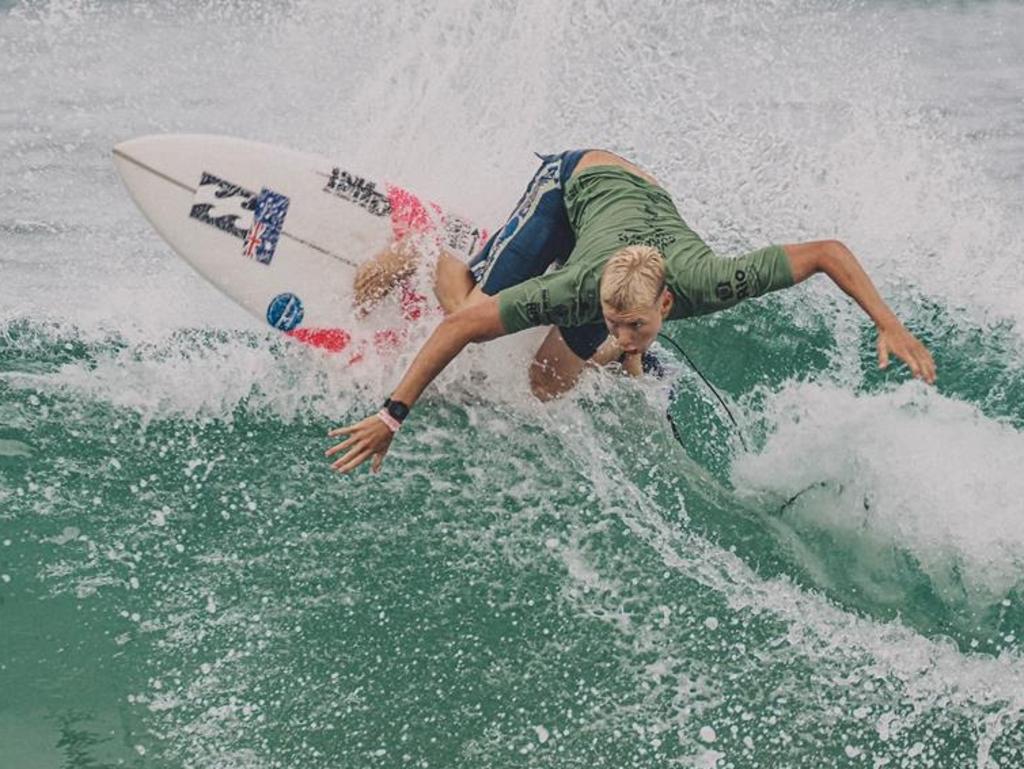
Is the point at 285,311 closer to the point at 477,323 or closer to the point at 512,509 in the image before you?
the point at 512,509

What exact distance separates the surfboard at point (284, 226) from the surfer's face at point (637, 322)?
6.05 ft

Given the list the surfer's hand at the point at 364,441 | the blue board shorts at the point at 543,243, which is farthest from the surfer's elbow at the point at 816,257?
the surfer's hand at the point at 364,441

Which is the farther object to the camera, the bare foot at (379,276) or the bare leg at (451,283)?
the bare foot at (379,276)

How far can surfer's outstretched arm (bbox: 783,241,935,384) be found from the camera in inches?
176

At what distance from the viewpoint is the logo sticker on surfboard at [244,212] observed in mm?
6551

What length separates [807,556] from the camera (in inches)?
224

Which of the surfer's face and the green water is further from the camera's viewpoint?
the green water

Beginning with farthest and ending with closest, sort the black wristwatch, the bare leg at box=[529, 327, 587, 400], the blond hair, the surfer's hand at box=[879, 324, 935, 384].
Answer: the bare leg at box=[529, 327, 587, 400]
the black wristwatch
the blond hair
the surfer's hand at box=[879, 324, 935, 384]

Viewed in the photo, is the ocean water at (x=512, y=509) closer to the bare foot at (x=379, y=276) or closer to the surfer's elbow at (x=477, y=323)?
the bare foot at (x=379, y=276)

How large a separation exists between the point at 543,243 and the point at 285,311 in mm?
1419

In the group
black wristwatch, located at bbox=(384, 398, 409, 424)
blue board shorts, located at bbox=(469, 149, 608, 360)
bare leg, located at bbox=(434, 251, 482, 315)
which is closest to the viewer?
black wristwatch, located at bbox=(384, 398, 409, 424)

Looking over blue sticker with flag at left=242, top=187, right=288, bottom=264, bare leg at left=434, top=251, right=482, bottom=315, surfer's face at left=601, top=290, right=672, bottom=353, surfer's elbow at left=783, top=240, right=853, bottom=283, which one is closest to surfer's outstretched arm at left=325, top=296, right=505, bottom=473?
surfer's face at left=601, top=290, right=672, bottom=353

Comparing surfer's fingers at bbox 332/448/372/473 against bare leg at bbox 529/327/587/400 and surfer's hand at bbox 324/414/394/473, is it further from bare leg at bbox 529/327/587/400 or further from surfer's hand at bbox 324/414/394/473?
bare leg at bbox 529/327/587/400

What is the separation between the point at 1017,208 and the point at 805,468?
13.0 ft
